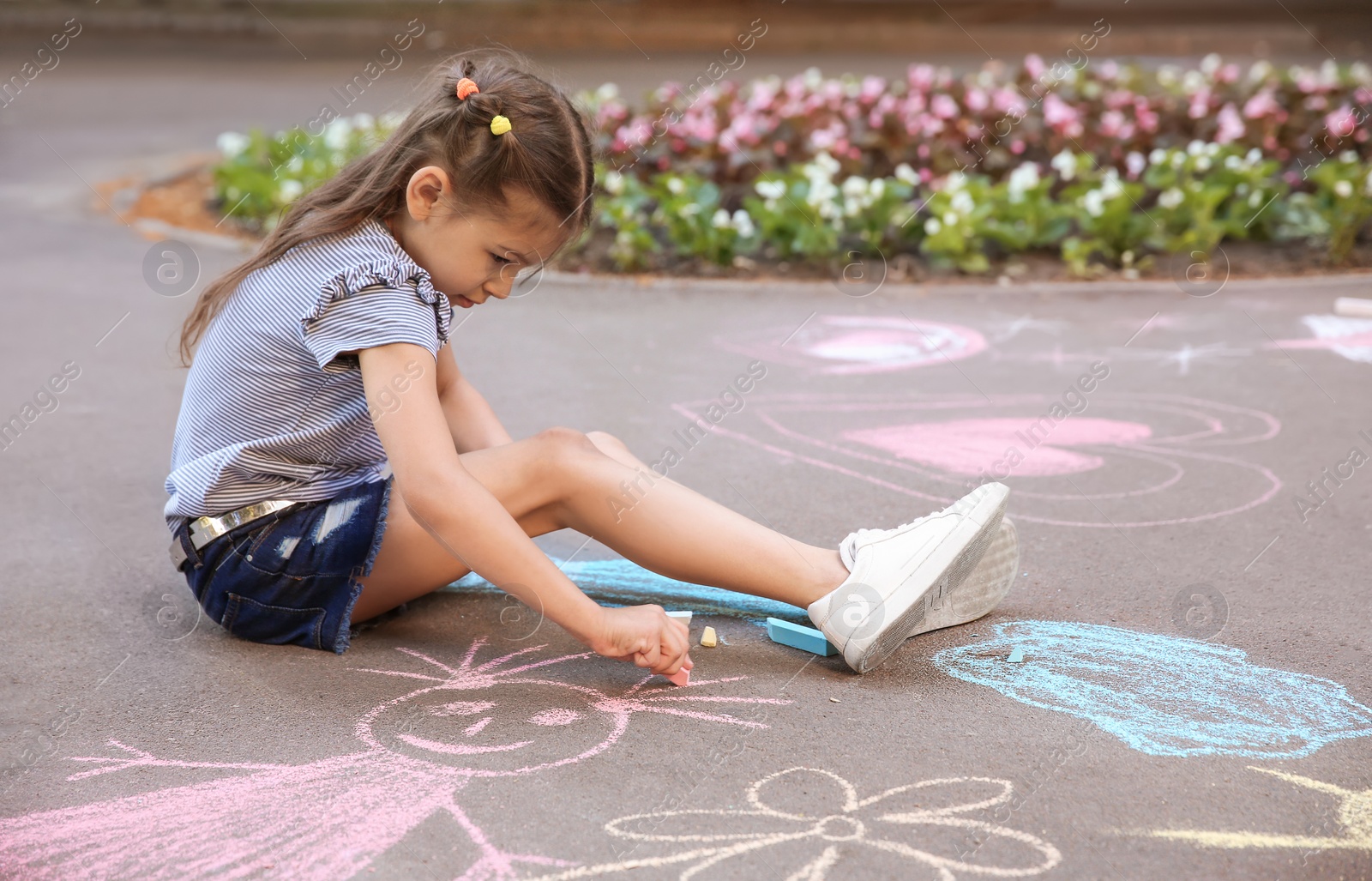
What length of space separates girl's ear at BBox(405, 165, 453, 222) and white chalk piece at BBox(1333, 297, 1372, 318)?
3707 mm

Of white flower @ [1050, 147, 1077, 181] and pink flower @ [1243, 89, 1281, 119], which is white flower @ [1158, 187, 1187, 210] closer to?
white flower @ [1050, 147, 1077, 181]

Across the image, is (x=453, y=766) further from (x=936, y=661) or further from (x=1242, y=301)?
(x=1242, y=301)

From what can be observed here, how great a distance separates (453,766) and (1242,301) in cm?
394

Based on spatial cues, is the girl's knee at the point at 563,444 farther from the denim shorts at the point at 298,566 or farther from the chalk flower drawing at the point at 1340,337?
the chalk flower drawing at the point at 1340,337

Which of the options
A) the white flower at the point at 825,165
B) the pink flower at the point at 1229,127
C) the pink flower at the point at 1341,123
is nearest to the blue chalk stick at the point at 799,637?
the white flower at the point at 825,165

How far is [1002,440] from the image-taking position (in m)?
3.53

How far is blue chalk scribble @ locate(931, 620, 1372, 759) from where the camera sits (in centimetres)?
201

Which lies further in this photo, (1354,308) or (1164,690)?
(1354,308)

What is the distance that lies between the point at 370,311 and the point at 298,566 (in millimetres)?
489

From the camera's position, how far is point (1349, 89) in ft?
21.5

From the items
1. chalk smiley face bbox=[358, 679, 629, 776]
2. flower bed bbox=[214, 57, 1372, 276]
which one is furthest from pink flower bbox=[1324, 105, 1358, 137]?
chalk smiley face bbox=[358, 679, 629, 776]

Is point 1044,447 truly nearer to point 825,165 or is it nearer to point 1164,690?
point 1164,690

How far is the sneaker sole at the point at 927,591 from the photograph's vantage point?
2193 mm

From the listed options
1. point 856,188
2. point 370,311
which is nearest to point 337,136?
point 856,188
